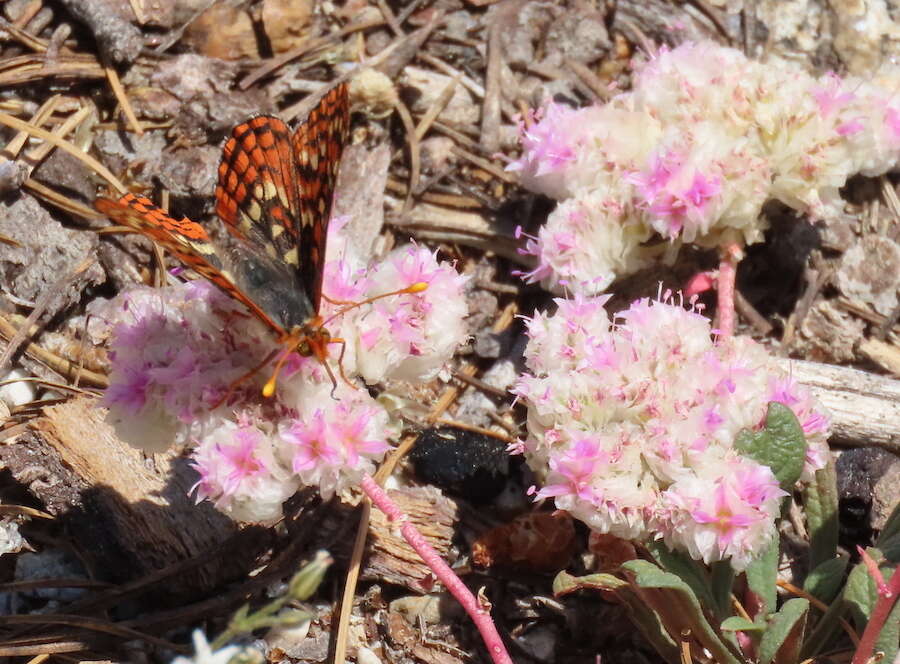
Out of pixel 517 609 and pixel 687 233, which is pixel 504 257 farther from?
pixel 517 609

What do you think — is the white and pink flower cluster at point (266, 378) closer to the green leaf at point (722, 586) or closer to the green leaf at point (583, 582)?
the green leaf at point (583, 582)

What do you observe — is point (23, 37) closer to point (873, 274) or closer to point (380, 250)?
point (380, 250)

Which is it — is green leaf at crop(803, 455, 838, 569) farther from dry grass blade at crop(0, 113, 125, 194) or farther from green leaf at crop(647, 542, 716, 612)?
dry grass blade at crop(0, 113, 125, 194)

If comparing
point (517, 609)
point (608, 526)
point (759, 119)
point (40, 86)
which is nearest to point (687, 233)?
point (759, 119)

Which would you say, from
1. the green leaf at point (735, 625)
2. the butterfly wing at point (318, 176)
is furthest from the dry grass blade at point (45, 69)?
the green leaf at point (735, 625)

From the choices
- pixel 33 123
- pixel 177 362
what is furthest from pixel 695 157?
pixel 33 123

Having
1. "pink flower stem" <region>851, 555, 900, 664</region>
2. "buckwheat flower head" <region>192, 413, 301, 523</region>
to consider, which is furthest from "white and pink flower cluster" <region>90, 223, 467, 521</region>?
"pink flower stem" <region>851, 555, 900, 664</region>

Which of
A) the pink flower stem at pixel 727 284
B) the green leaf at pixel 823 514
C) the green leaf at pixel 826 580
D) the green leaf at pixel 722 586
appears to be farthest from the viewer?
the pink flower stem at pixel 727 284
